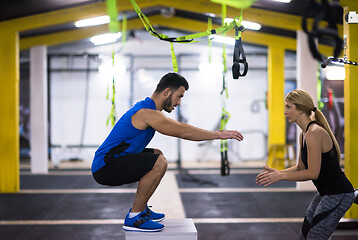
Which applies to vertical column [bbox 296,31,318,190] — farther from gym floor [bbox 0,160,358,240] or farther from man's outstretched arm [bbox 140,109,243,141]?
man's outstretched arm [bbox 140,109,243,141]

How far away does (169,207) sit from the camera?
5.63 m

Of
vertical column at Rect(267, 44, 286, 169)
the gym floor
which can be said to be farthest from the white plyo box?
vertical column at Rect(267, 44, 286, 169)

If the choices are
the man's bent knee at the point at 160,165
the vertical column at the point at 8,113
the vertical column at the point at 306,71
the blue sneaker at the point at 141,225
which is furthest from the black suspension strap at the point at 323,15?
the vertical column at the point at 8,113

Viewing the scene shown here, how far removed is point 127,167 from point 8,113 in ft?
15.8

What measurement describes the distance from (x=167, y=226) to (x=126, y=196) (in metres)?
3.82

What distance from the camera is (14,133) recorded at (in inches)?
269

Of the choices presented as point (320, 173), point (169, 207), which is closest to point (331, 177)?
point (320, 173)

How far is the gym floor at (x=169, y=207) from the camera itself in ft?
14.4

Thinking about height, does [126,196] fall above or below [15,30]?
below

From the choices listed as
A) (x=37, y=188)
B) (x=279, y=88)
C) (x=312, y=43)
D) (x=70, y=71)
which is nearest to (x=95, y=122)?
(x=70, y=71)

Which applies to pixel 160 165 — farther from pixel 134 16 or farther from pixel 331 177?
pixel 134 16

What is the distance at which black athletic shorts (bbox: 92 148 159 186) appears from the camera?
8.78ft

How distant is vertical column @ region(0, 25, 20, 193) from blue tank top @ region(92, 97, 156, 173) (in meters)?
4.57

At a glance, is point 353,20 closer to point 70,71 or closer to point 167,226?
point 167,226
